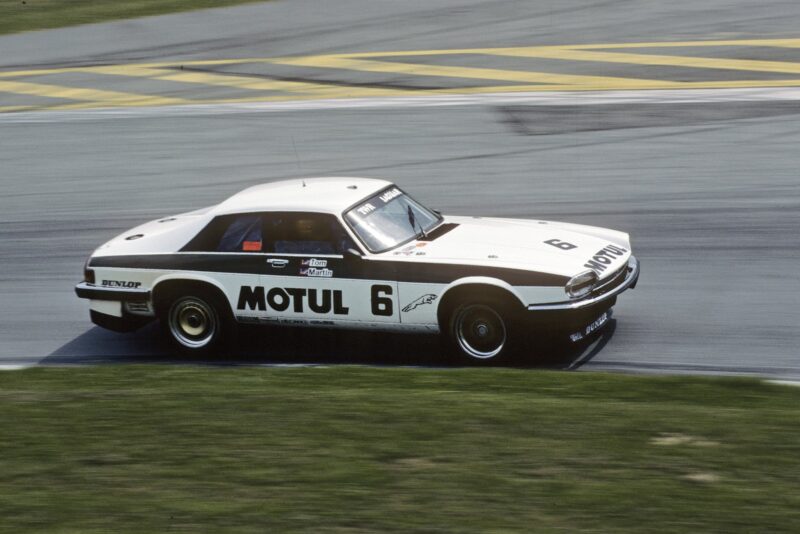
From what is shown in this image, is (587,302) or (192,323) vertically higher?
(587,302)

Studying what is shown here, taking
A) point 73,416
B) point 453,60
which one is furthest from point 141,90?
point 73,416

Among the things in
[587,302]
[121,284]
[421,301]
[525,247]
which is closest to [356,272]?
[421,301]

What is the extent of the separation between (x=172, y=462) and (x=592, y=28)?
58.3 ft

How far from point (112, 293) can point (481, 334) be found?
3077mm

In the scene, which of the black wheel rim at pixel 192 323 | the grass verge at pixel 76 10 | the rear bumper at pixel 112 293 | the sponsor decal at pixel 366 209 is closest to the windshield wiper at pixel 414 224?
the sponsor decal at pixel 366 209

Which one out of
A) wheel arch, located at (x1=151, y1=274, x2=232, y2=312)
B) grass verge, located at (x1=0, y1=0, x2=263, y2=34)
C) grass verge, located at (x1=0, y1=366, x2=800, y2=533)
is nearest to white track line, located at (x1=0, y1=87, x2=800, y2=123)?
grass verge, located at (x1=0, y1=0, x2=263, y2=34)

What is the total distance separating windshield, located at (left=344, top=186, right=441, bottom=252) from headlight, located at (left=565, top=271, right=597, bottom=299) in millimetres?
1411

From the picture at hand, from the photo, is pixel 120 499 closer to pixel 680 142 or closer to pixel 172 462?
pixel 172 462

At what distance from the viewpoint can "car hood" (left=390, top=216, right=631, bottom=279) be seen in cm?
830

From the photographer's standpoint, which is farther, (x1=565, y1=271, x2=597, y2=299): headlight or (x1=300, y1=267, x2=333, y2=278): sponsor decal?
(x1=300, y1=267, x2=333, y2=278): sponsor decal

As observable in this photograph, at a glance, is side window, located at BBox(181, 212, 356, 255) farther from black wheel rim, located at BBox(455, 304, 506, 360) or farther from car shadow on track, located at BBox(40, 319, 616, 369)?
black wheel rim, located at BBox(455, 304, 506, 360)

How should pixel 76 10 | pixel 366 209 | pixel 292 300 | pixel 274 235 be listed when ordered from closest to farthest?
pixel 292 300 → pixel 274 235 → pixel 366 209 → pixel 76 10

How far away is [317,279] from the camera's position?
28.2 ft

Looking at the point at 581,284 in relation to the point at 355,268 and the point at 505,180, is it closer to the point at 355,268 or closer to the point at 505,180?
the point at 355,268
